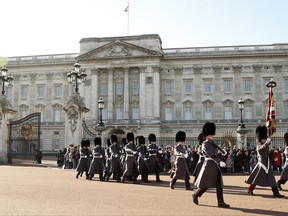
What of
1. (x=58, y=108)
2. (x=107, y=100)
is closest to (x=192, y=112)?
(x=107, y=100)

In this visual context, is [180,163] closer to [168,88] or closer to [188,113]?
[188,113]

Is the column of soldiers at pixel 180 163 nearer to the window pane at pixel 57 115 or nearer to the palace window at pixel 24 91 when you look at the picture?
the window pane at pixel 57 115

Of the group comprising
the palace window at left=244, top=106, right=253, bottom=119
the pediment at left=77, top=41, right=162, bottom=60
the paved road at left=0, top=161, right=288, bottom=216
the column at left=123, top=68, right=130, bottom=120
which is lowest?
the paved road at left=0, top=161, right=288, bottom=216

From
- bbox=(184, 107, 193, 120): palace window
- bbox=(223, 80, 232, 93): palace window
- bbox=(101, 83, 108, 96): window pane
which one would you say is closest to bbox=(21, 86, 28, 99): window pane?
bbox=(101, 83, 108, 96): window pane

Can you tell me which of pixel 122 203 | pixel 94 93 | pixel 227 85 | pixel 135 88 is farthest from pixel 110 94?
pixel 122 203

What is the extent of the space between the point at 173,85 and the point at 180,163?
42.7 metres

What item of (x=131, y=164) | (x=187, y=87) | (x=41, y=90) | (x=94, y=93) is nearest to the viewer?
→ (x=131, y=164)

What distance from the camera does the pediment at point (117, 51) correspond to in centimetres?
5484

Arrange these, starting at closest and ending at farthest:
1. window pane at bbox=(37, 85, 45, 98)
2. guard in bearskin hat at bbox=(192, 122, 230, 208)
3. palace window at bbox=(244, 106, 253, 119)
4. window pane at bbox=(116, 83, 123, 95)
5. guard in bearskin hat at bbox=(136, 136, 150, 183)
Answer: guard in bearskin hat at bbox=(192, 122, 230, 208) < guard in bearskin hat at bbox=(136, 136, 150, 183) < palace window at bbox=(244, 106, 253, 119) < window pane at bbox=(116, 83, 123, 95) < window pane at bbox=(37, 85, 45, 98)

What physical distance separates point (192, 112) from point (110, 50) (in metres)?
14.6

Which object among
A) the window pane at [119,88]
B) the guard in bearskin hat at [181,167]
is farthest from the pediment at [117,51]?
the guard in bearskin hat at [181,167]

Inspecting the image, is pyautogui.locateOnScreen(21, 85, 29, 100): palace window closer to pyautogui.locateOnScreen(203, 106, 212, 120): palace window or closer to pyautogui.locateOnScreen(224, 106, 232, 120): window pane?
pyautogui.locateOnScreen(203, 106, 212, 120): palace window

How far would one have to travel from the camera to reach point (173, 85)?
55156 millimetres

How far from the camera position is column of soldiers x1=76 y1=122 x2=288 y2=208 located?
9.32 metres
